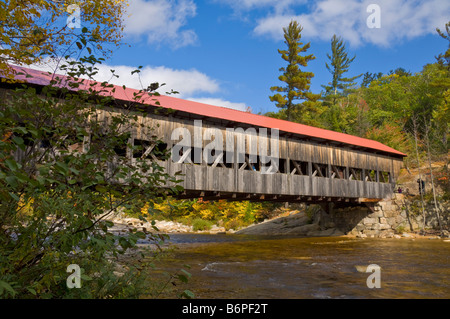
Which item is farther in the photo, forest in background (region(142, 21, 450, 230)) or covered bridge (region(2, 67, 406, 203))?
forest in background (region(142, 21, 450, 230))

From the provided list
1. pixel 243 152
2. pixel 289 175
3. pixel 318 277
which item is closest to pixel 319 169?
pixel 289 175

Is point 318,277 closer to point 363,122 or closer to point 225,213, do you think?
point 225,213

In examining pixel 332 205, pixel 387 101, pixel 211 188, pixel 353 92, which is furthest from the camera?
pixel 353 92

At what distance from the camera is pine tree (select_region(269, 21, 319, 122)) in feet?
94.5

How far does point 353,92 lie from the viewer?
45.7 metres

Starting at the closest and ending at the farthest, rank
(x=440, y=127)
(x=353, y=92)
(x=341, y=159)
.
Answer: (x=341, y=159) < (x=440, y=127) < (x=353, y=92)

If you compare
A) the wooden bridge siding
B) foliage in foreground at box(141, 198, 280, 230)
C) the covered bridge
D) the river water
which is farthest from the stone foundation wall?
the river water

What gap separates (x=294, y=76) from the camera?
94.3 ft

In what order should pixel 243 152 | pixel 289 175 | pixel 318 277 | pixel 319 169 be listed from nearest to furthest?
pixel 318 277 < pixel 243 152 < pixel 289 175 < pixel 319 169

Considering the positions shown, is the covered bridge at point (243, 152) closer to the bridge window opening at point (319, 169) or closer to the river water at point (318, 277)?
the bridge window opening at point (319, 169)

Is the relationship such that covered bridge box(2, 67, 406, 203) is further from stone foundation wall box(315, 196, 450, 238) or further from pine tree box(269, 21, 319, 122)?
pine tree box(269, 21, 319, 122)
